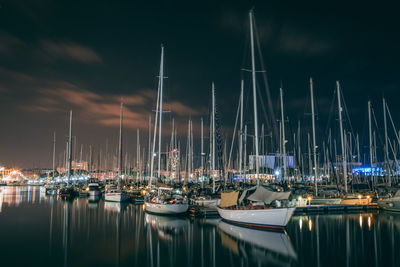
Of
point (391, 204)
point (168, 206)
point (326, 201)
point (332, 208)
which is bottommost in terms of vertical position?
point (332, 208)

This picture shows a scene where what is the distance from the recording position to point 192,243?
73.7ft

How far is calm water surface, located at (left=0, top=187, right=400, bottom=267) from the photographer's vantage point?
17.9m

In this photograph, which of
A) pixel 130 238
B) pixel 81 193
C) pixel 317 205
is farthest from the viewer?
pixel 81 193

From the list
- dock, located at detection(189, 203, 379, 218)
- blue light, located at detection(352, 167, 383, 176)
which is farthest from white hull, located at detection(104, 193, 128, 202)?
blue light, located at detection(352, 167, 383, 176)

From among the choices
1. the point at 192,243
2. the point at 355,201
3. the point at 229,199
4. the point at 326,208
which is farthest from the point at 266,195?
the point at 355,201

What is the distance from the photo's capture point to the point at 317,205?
139 ft

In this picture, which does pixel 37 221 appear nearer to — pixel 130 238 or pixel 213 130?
pixel 130 238

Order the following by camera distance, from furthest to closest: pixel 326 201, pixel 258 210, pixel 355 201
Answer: pixel 355 201 < pixel 326 201 < pixel 258 210

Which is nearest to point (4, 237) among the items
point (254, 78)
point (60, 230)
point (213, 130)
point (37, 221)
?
point (60, 230)

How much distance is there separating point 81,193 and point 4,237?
5482 centimetres

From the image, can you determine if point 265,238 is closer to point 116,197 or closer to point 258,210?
point 258,210

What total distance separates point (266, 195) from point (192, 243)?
8.75 m

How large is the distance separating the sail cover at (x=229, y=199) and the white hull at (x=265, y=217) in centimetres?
149

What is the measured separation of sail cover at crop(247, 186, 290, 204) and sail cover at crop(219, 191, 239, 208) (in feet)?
6.99
